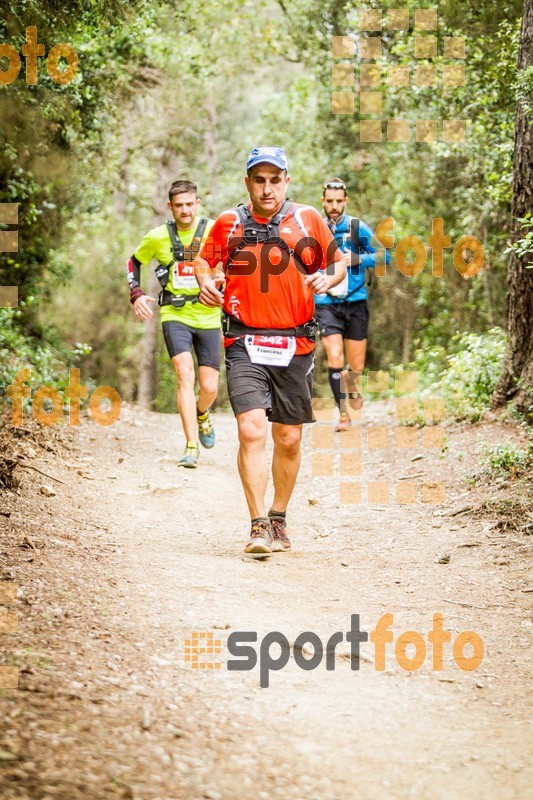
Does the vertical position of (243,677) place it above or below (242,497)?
below

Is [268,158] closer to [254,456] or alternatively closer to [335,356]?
[254,456]

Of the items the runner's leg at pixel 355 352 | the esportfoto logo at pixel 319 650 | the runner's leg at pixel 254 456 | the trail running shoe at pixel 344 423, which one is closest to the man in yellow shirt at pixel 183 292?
the runner's leg at pixel 355 352

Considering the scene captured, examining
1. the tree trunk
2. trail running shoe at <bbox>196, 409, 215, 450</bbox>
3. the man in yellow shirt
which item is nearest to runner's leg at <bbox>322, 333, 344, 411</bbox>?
trail running shoe at <bbox>196, 409, 215, 450</bbox>

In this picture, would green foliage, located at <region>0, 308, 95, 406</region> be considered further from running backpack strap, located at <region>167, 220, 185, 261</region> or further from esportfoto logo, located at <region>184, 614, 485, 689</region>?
esportfoto logo, located at <region>184, 614, 485, 689</region>

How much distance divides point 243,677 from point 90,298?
2219 centimetres

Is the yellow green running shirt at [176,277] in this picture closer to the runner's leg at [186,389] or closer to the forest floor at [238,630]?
the runner's leg at [186,389]

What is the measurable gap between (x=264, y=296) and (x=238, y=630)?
2.30 m

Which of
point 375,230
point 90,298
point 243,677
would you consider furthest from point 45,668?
point 90,298

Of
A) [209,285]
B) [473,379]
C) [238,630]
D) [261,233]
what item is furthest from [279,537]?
[473,379]

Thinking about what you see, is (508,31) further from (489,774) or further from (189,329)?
(489,774)

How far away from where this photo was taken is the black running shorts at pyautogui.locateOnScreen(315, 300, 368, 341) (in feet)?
33.2

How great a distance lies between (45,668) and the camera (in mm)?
3350

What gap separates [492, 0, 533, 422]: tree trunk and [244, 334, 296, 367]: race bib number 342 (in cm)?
318

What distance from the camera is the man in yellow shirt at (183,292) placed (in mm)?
8359
